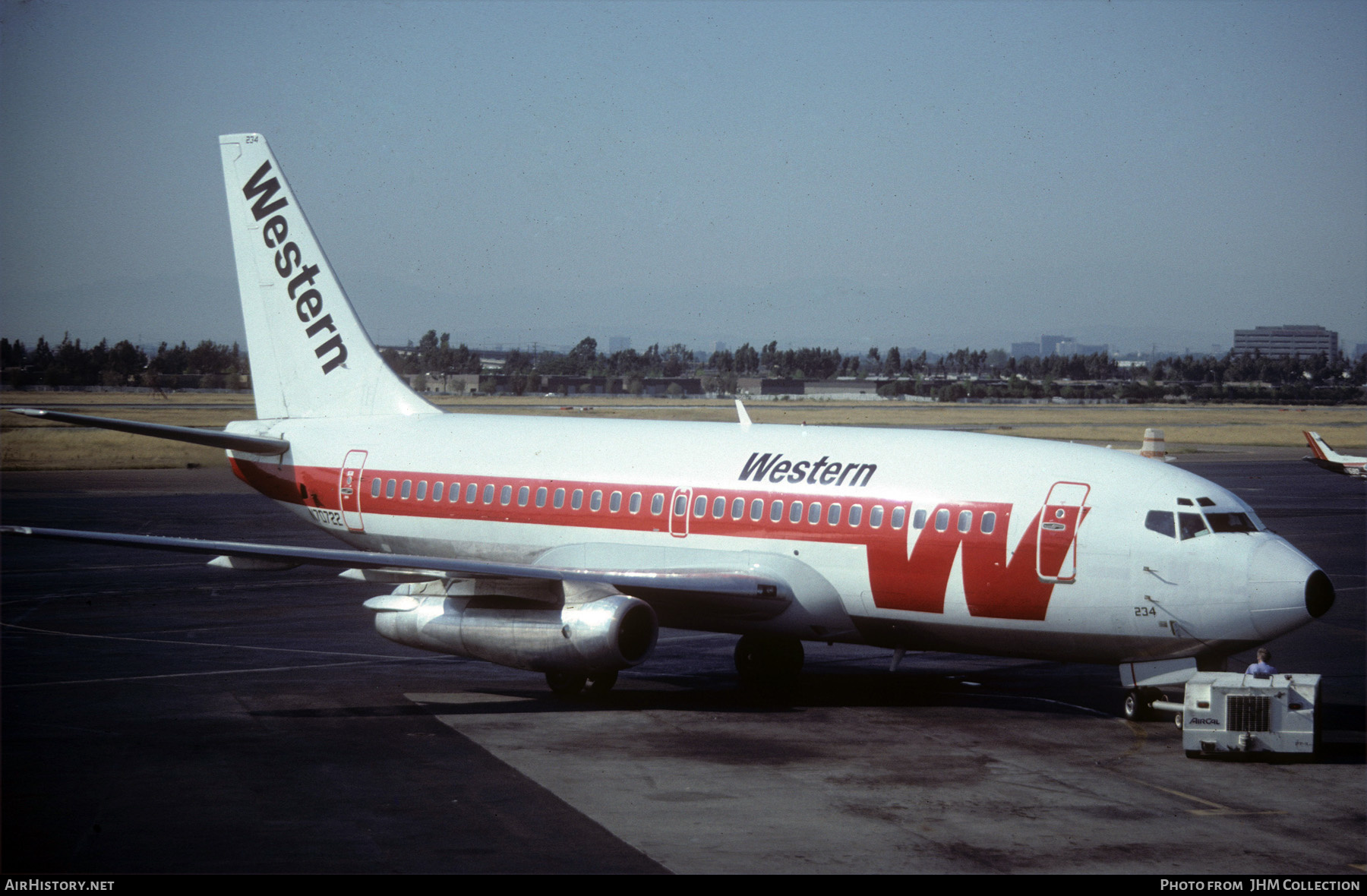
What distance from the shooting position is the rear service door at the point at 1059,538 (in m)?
21.0

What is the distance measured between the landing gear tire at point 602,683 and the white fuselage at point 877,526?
59.6 inches

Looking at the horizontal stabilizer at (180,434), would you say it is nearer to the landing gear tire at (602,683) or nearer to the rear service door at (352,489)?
the rear service door at (352,489)

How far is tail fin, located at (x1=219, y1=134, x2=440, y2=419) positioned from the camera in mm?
30500

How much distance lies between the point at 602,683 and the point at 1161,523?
31.6 feet

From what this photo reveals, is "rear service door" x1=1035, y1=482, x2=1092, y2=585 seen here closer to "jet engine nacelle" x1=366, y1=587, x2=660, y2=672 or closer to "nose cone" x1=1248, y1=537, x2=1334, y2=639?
"nose cone" x1=1248, y1=537, x2=1334, y2=639

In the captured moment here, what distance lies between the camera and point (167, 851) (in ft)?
47.4

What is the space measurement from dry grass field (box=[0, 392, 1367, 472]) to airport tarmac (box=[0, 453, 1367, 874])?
32267 millimetres

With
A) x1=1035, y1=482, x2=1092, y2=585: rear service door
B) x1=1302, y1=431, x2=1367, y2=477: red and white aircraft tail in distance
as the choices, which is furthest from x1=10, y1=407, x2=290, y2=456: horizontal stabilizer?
x1=1302, y1=431, x2=1367, y2=477: red and white aircraft tail in distance

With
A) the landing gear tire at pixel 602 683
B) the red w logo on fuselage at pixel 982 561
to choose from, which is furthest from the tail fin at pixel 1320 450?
the landing gear tire at pixel 602 683

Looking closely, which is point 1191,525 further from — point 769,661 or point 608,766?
point 608,766

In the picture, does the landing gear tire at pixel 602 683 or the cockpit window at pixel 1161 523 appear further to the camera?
the landing gear tire at pixel 602 683

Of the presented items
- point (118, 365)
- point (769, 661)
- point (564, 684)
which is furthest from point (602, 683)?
point (118, 365)
